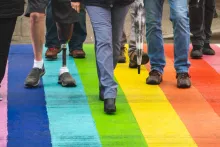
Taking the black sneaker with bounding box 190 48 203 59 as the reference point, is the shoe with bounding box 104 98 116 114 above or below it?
above

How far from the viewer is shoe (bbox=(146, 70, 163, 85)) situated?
7645 millimetres

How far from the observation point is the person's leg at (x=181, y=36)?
23.8ft

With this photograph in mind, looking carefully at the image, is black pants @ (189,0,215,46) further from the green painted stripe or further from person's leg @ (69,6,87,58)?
the green painted stripe

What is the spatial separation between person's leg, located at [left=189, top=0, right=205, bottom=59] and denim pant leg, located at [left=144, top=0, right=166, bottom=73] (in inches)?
58.5

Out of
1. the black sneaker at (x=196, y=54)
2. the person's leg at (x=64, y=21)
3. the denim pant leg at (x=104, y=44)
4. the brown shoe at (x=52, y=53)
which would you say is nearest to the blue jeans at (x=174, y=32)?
the person's leg at (x=64, y=21)

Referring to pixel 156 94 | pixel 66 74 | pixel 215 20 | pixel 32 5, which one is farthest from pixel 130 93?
pixel 215 20

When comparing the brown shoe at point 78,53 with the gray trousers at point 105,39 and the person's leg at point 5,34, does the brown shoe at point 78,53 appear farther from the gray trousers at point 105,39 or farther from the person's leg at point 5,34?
the person's leg at point 5,34

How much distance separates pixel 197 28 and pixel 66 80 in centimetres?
247

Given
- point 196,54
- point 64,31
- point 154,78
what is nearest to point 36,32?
point 64,31

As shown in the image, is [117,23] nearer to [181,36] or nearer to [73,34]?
[181,36]

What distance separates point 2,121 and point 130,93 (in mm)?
1635

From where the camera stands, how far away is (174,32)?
7.36 m

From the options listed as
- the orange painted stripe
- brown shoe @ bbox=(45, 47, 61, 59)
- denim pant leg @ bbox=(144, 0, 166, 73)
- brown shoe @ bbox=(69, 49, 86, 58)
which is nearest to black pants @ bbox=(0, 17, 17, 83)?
the orange painted stripe

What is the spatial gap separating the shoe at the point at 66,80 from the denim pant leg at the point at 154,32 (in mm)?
943
